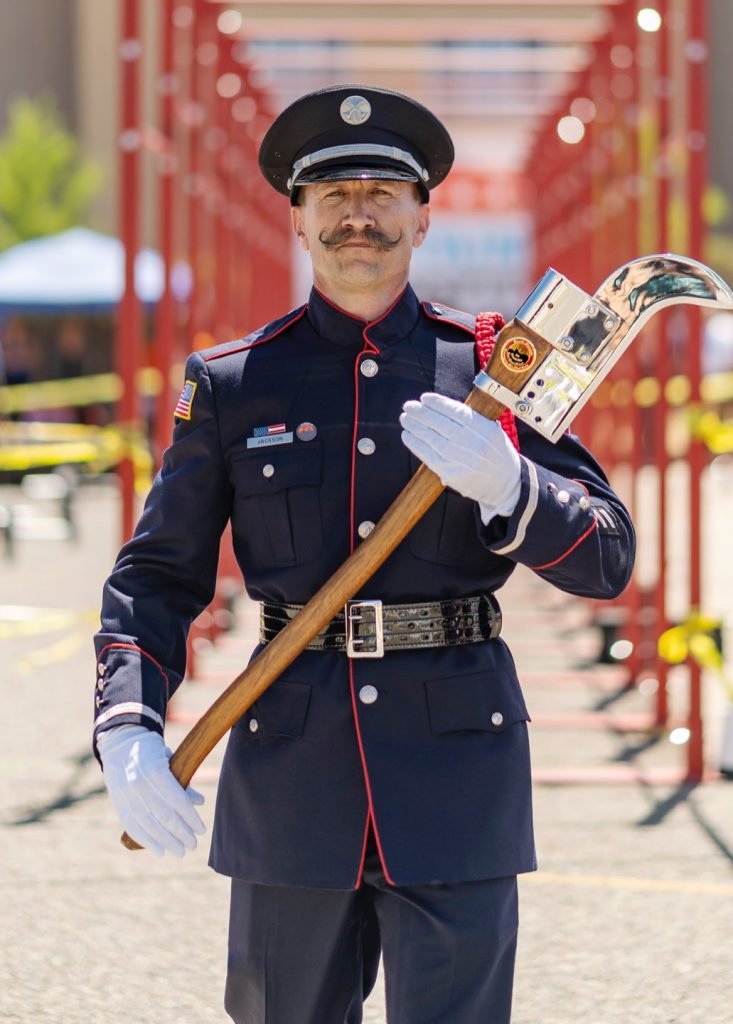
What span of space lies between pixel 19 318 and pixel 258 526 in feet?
72.7

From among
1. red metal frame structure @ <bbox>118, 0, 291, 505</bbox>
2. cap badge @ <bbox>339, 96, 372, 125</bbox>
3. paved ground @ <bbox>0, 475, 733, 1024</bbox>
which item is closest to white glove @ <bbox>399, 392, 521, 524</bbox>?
cap badge @ <bbox>339, 96, 372, 125</bbox>

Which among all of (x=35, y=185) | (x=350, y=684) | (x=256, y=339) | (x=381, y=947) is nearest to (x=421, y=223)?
(x=256, y=339)

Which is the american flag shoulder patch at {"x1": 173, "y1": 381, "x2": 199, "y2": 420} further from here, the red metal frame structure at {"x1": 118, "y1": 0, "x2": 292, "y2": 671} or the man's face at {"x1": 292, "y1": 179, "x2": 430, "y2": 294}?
the red metal frame structure at {"x1": 118, "y1": 0, "x2": 292, "y2": 671}

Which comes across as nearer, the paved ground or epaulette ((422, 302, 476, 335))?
epaulette ((422, 302, 476, 335))

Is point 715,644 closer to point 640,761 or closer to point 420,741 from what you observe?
point 640,761

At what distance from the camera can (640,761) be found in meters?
6.29

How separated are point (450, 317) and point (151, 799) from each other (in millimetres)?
886

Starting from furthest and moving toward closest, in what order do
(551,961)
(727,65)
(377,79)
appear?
(727,65) → (377,79) → (551,961)

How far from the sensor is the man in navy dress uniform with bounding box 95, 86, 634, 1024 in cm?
258

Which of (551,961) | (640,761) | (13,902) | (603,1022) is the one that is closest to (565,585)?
(603,1022)

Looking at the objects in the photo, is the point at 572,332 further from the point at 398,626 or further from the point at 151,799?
the point at 151,799

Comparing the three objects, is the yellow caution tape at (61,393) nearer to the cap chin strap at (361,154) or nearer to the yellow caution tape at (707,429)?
the yellow caution tape at (707,429)

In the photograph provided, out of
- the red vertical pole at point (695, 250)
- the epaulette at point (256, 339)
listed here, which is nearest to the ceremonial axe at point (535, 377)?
the epaulette at point (256, 339)

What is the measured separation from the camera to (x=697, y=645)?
19.6ft
